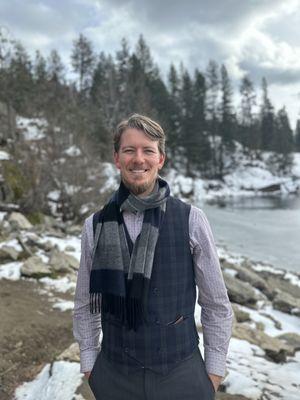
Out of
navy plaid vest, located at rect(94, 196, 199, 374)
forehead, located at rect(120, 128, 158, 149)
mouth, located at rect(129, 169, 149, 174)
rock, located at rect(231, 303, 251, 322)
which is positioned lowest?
rock, located at rect(231, 303, 251, 322)

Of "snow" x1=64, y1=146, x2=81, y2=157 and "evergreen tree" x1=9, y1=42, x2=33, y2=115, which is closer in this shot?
"snow" x1=64, y1=146, x2=81, y2=157

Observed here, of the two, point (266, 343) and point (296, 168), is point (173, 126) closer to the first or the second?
point (296, 168)

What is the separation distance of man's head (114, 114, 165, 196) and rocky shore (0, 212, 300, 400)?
8.62ft

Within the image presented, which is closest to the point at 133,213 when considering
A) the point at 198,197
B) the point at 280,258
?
the point at 280,258

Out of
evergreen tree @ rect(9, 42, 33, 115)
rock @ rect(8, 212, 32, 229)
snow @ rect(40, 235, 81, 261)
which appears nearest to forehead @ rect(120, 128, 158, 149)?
snow @ rect(40, 235, 81, 261)

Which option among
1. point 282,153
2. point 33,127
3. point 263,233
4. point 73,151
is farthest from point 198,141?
point 73,151

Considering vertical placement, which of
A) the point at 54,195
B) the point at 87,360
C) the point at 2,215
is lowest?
the point at 2,215

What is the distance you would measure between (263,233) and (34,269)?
50.8 ft

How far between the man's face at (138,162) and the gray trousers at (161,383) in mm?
905

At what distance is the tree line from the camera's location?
144ft

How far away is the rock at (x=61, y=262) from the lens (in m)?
9.45

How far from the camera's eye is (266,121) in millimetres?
73062

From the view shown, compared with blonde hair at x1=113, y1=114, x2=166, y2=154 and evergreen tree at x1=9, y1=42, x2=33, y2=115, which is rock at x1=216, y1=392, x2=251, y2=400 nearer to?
blonde hair at x1=113, y1=114, x2=166, y2=154

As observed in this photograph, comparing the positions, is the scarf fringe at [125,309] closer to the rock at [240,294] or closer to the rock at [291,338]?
the rock at [291,338]
